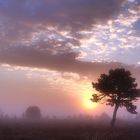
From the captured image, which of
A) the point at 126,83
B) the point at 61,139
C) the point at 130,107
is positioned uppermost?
the point at 126,83

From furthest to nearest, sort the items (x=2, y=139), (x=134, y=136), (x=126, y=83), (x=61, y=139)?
1. (x=126, y=83)
2. (x=134, y=136)
3. (x=61, y=139)
4. (x=2, y=139)

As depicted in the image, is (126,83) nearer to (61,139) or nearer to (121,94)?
(121,94)

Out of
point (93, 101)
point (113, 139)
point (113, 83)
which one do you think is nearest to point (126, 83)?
point (113, 83)

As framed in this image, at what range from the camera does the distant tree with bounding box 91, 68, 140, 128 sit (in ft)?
208

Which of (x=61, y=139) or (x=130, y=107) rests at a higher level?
(x=130, y=107)

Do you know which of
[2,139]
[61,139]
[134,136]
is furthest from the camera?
[134,136]

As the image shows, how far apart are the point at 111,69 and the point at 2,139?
32.9 m

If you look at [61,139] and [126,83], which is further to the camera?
[126,83]

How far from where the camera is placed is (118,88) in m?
63.7

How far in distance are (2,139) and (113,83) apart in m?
32.1

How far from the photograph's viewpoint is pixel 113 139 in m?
40.4

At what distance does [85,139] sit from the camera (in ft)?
125

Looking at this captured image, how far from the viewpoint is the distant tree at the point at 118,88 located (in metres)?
63.5

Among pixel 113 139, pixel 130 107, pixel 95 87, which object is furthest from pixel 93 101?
pixel 113 139
